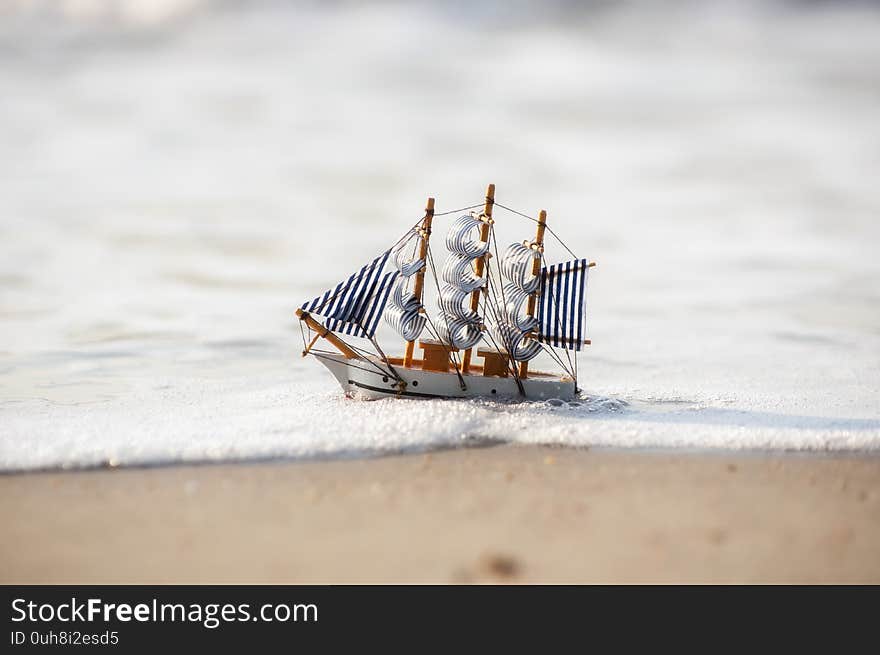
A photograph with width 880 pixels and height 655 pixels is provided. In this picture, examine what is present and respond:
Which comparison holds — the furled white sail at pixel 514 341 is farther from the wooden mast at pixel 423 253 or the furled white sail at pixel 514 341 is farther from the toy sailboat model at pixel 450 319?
the wooden mast at pixel 423 253

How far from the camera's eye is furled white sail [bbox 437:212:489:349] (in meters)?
12.7

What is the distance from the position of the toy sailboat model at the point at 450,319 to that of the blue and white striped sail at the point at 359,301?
18 mm

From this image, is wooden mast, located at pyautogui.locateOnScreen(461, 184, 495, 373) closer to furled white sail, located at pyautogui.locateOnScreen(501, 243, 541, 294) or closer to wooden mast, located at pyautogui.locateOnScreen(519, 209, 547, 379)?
furled white sail, located at pyautogui.locateOnScreen(501, 243, 541, 294)

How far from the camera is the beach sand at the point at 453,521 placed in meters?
6.05

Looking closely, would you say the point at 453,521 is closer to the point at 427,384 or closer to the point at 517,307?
the point at 427,384

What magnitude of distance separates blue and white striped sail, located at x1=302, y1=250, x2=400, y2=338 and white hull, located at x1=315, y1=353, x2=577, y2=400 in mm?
649

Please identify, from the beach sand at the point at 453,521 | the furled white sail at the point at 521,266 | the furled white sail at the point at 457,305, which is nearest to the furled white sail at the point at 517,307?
the furled white sail at the point at 521,266

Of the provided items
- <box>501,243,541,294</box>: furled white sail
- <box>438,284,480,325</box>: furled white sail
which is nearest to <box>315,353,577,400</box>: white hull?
<box>438,284,480,325</box>: furled white sail

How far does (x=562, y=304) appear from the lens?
13.7 meters

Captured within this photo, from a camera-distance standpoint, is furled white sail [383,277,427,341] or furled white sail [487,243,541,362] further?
furled white sail [487,243,541,362]

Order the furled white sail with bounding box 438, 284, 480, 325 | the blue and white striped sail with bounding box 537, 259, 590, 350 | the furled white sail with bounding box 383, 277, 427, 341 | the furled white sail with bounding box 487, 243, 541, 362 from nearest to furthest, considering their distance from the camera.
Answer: the furled white sail with bounding box 438, 284, 480, 325
the furled white sail with bounding box 383, 277, 427, 341
the furled white sail with bounding box 487, 243, 541, 362
the blue and white striped sail with bounding box 537, 259, 590, 350
